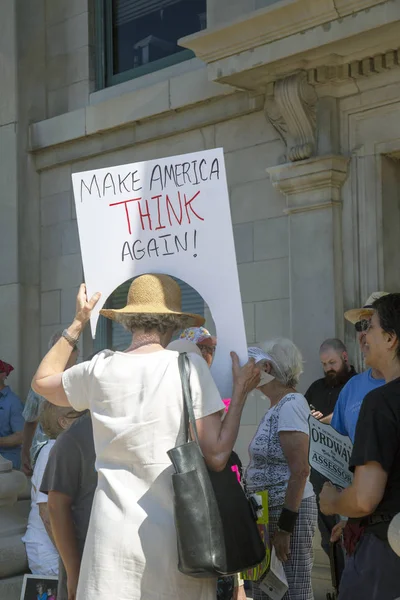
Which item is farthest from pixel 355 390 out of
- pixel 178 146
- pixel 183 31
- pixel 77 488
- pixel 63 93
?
pixel 63 93

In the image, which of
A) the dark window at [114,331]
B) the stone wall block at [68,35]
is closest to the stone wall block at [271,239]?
the dark window at [114,331]

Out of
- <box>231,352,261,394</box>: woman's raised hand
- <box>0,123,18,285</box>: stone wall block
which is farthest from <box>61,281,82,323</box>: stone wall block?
<box>231,352,261,394</box>: woman's raised hand

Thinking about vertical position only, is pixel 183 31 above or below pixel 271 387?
above

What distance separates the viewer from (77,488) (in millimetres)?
3820

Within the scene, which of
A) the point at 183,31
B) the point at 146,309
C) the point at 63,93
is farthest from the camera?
the point at 63,93

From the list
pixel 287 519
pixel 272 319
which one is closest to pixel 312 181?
pixel 272 319

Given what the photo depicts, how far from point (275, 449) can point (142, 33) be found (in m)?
6.30

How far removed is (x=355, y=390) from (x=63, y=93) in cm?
651

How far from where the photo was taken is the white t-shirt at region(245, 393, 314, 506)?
175 inches

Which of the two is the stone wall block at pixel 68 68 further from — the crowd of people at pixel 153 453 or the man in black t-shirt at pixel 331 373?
the crowd of people at pixel 153 453

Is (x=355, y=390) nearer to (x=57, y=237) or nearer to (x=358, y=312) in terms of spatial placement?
(x=358, y=312)

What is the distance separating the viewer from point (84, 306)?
3.57 meters

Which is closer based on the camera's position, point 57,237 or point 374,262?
point 374,262

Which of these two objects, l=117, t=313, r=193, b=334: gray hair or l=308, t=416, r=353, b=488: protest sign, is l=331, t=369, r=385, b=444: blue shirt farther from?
l=117, t=313, r=193, b=334: gray hair
